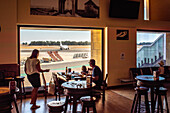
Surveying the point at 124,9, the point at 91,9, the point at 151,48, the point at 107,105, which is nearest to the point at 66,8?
the point at 91,9

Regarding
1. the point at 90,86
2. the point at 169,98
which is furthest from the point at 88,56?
the point at 90,86

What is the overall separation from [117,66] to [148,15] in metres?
3.20

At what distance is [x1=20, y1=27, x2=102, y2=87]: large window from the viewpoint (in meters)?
6.30

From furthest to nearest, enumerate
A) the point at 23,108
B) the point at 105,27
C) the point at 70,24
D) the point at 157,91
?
the point at 105,27 < the point at 70,24 < the point at 23,108 < the point at 157,91

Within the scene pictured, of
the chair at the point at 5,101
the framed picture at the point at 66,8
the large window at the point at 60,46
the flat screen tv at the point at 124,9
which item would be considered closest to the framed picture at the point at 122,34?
the flat screen tv at the point at 124,9

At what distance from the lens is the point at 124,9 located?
23.5 ft

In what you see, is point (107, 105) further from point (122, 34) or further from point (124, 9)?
point (124, 9)

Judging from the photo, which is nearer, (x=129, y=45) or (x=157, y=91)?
(x=157, y=91)

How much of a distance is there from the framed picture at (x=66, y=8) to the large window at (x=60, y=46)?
66cm

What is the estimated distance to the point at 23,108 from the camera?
470cm

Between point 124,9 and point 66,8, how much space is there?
2439 mm

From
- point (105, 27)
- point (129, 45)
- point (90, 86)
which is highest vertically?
point (105, 27)

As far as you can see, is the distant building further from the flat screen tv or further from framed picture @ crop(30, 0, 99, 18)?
the flat screen tv

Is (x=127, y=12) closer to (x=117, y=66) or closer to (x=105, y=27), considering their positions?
(x=105, y=27)
